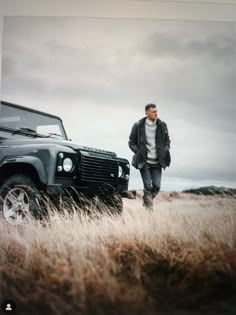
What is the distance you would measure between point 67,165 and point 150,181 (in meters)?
0.54

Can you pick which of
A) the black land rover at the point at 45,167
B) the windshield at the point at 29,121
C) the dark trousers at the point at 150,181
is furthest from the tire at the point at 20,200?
the dark trousers at the point at 150,181

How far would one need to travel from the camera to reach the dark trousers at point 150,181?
248 cm

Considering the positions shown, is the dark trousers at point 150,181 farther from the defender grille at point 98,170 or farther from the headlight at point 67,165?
the headlight at point 67,165

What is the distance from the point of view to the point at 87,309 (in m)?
2.31

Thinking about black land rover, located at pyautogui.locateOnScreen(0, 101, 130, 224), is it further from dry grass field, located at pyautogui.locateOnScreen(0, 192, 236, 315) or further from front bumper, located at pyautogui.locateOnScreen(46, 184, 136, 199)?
dry grass field, located at pyautogui.locateOnScreen(0, 192, 236, 315)

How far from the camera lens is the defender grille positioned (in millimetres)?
2451

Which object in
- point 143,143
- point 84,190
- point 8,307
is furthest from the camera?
point 143,143

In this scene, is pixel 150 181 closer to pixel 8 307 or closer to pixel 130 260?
pixel 130 260

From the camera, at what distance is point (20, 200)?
2.44m

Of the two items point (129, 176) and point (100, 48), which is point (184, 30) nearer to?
point (100, 48)

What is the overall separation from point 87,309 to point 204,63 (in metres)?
1.72

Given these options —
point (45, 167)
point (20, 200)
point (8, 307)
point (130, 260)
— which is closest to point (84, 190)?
point (45, 167)

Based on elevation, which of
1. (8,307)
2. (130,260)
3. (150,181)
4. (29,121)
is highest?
(29,121)

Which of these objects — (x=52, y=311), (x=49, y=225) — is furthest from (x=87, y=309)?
(x=49, y=225)
